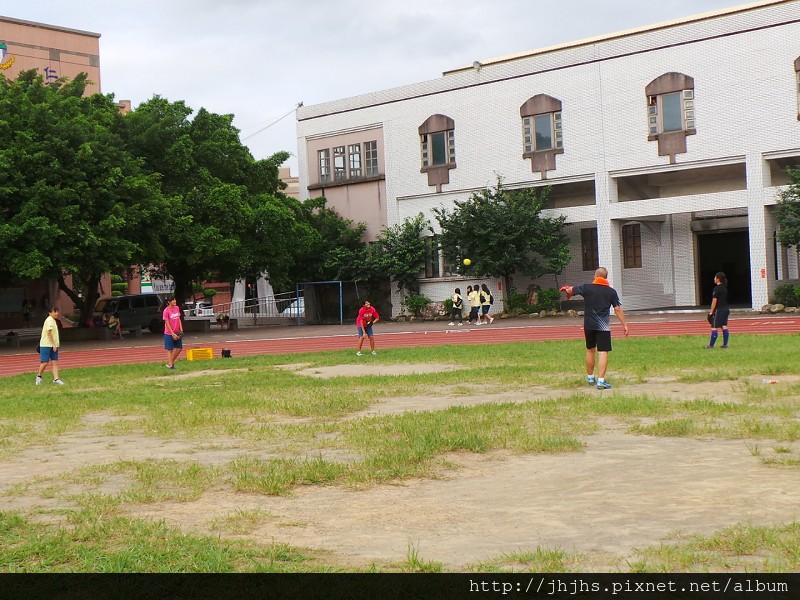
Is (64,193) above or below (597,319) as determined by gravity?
above

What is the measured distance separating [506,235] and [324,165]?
1301 centimetres

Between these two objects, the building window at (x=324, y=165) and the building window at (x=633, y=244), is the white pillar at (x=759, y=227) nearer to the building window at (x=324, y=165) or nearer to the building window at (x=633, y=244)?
the building window at (x=633, y=244)

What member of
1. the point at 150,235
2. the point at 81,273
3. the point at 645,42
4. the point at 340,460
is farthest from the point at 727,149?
the point at 340,460

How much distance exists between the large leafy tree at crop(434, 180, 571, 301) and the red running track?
429cm

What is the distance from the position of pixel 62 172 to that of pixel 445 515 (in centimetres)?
3009

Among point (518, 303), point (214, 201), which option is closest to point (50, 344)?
point (214, 201)

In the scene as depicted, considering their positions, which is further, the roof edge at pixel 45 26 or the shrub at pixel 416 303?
the roof edge at pixel 45 26

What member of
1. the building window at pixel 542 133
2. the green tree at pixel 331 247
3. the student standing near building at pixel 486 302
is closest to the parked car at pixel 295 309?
the green tree at pixel 331 247

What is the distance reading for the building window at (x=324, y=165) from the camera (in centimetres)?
5047

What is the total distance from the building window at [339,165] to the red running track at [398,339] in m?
13.9

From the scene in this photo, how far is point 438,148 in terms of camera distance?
4634cm

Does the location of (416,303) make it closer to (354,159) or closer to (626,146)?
(354,159)
